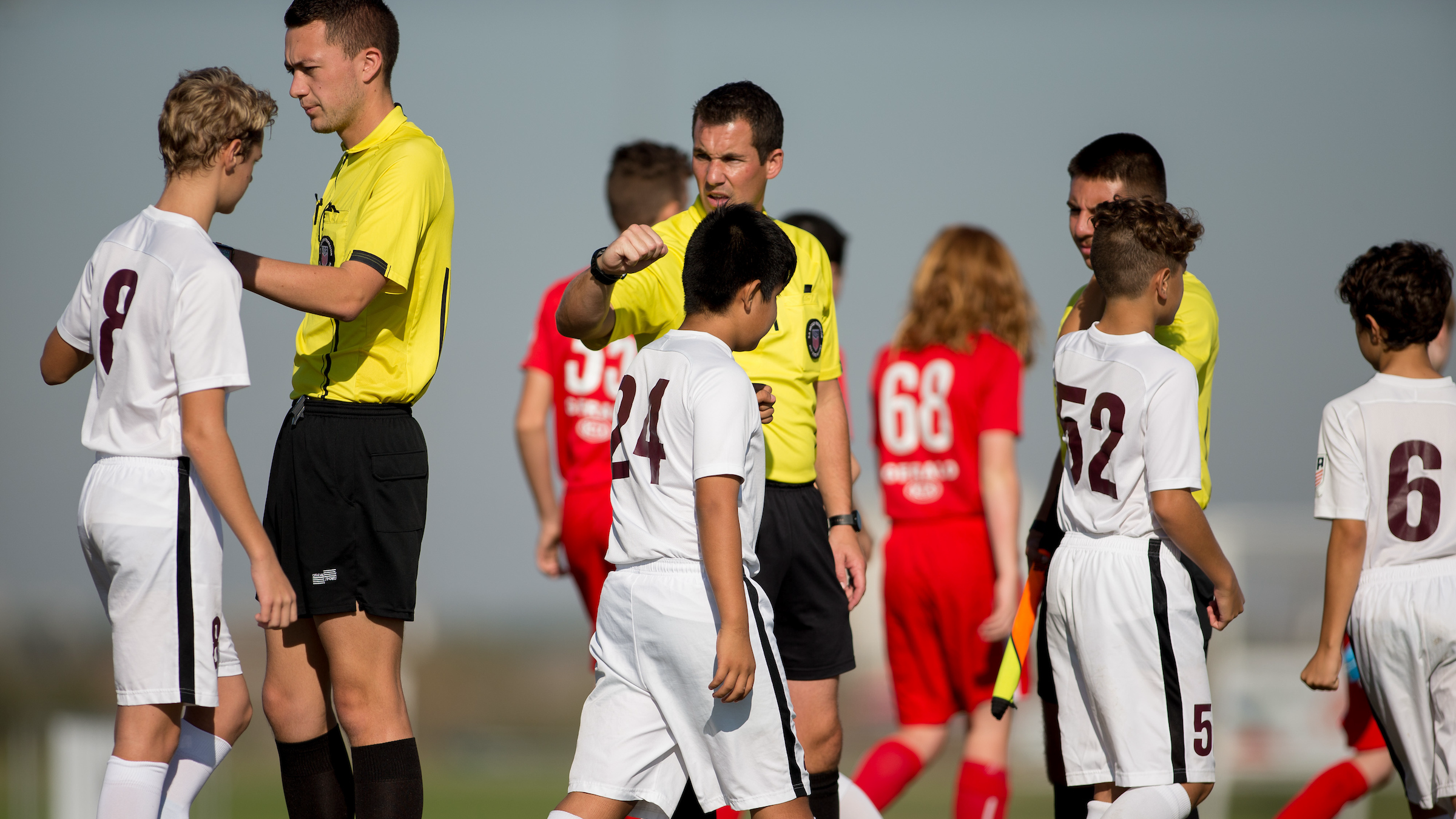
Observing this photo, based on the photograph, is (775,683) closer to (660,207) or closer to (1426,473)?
(1426,473)

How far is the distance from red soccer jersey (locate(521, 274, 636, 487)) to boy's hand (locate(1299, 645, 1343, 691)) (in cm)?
287

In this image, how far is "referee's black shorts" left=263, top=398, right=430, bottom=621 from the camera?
11.0ft

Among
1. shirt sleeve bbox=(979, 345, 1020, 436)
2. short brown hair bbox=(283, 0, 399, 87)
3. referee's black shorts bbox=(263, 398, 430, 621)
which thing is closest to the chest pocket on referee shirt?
referee's black shorts bbox=(263, 398, 430, 621)

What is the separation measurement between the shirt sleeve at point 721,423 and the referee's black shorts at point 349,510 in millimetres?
1011

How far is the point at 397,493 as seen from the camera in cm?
345

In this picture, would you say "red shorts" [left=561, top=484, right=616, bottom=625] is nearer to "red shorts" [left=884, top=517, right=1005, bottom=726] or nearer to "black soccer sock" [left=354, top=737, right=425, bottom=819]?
"red shorts" [left=884, top=517, right=1005, bottom=726]

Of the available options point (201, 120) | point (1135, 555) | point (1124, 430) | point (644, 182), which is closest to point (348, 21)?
point (201, 120)

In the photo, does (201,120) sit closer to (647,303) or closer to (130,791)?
(647,303)

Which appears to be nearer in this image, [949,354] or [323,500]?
[323,500]

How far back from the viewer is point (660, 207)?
555cm

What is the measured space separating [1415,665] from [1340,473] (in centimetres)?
62

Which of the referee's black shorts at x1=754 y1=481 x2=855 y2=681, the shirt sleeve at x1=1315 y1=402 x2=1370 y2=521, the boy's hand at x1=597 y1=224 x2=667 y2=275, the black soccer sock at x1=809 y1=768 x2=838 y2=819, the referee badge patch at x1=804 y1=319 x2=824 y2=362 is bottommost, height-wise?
the black soccer sock at x1=809 y1=768 x2=838 y2=819

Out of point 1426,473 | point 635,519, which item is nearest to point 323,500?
point 635,519

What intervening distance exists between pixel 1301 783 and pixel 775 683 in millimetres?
9811
